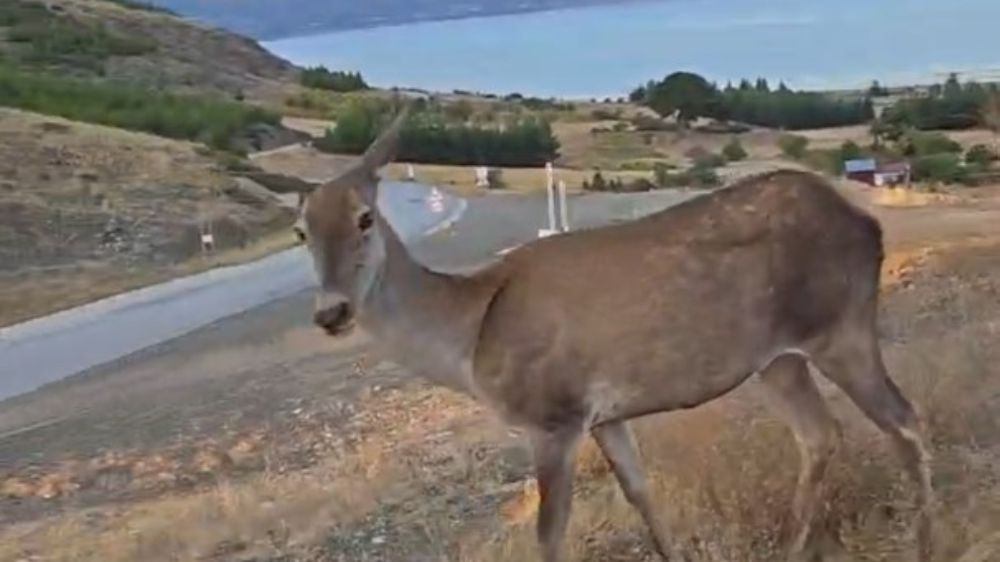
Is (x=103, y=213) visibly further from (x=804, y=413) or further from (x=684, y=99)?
(x=684, y=99)

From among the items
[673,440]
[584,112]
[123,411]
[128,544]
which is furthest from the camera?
[584,112]

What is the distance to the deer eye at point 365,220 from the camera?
8.48 m

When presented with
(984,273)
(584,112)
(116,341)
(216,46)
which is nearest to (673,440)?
(984,273)

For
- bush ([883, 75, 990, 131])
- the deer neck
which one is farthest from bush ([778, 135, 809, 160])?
the deer neck

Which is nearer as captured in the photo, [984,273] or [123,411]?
[984,273]

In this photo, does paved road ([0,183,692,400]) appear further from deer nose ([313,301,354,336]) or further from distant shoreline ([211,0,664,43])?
distant shoreline ([211,0,664,43])

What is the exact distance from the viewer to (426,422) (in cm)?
1669

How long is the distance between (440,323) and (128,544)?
540cm

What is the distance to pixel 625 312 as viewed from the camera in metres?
8.62

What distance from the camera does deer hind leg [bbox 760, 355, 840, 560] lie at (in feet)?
30.9

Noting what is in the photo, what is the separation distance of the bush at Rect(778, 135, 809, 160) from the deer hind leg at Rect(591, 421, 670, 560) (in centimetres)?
4845

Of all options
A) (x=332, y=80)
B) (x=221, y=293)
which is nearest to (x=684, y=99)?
(x=332, y=80)

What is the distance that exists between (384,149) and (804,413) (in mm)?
2359

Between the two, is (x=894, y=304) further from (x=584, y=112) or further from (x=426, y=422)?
(x=584, y=112)
